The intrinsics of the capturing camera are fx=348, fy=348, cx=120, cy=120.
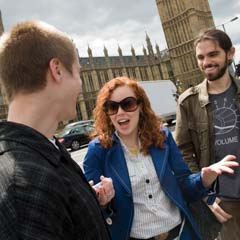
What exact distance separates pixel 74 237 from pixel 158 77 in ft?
218

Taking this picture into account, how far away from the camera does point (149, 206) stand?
2086 millimetres

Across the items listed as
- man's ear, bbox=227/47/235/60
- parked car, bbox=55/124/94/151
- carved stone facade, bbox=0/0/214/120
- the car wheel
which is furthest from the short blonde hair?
carved stone facade, bbox=0/0/214/120

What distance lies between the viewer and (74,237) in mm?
1078

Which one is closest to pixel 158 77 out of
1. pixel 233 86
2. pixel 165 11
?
pixel 165 11

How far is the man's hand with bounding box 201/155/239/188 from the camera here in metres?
2.03

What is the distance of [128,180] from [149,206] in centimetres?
20

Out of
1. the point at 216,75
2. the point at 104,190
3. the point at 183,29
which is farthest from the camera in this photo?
the point at 183,29

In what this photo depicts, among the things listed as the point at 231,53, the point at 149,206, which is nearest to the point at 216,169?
the point at 149,206

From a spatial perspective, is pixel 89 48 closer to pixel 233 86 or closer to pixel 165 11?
pixel 165 11

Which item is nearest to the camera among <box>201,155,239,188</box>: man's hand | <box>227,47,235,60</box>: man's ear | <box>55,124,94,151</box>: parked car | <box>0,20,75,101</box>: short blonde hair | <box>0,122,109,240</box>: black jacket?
<box>0,122,109,240</box>: black jacket

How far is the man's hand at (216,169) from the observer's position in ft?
6.67

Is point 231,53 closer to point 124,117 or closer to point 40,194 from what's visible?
point 124,117

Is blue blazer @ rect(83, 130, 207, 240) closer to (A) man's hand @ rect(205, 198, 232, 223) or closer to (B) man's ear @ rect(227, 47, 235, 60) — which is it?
(A) man's hand @ rect(205, 198, 232, 223)

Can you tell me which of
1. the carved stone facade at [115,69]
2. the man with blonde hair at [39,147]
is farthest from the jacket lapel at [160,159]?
the carved stone facade at [115,69]
